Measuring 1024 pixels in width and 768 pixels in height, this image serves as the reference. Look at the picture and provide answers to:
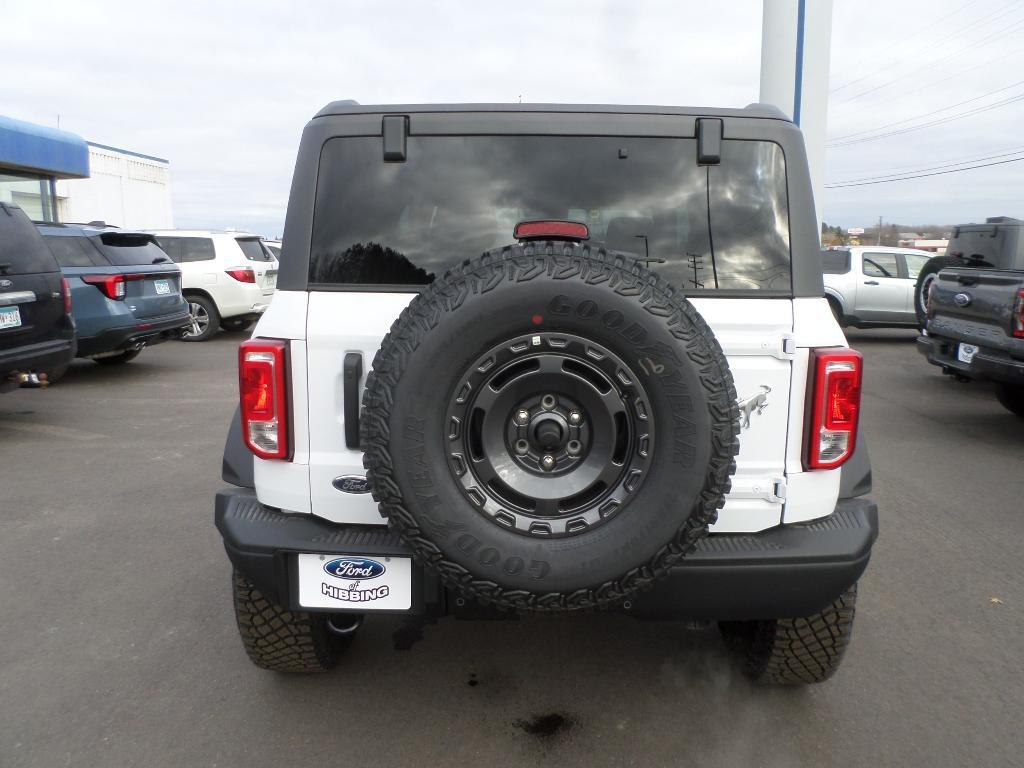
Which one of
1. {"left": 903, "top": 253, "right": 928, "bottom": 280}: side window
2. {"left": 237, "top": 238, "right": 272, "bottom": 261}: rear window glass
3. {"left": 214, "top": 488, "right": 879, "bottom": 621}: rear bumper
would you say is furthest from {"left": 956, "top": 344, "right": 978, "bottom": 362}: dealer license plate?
{"left": 237, "top": 238, "right": 272, "bottom": 261}: rear window glass


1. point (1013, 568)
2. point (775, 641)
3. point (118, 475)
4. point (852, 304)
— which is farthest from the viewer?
point (852, 304)

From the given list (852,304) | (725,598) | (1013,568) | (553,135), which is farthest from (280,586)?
(852,304)

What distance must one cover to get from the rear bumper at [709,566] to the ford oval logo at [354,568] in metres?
0.04

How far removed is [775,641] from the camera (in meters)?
2.72

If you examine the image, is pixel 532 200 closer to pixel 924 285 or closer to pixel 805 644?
pixel 805 644

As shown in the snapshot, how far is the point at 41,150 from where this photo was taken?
22.2 m

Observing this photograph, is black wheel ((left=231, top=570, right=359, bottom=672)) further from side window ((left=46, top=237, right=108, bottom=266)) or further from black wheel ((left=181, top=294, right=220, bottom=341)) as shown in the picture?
black wheel ((left=181, top=294, right=220, bottom=341))

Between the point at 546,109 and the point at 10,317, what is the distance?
5496 mm

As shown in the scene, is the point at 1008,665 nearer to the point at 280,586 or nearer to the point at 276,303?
the point at 280,586

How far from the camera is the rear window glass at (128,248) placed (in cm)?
933

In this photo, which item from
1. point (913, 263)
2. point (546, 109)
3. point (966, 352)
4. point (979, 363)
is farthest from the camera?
point (913, 263)

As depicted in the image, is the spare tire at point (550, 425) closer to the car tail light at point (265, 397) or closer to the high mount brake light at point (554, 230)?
the high mount brake light at point (554, 230)

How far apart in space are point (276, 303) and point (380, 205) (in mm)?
432

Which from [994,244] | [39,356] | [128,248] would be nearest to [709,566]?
[39,356]
